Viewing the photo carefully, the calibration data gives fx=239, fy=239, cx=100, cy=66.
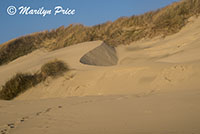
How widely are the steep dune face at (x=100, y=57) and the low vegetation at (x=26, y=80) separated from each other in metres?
1.39

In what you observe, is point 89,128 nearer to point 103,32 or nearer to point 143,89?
point 143,89

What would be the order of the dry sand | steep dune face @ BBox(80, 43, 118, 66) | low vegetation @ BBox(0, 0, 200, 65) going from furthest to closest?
1. low vegetation @ BBox(0, 0, 200, 65)
2. steep dune face @ BBox(80, 43, 118, 66)
3. the dry sand

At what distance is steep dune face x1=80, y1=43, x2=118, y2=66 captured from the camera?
29.5 ft

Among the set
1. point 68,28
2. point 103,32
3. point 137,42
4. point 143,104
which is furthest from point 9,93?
point 68,28

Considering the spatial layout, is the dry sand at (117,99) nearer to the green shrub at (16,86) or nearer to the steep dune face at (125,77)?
the steep dune face at (125,77)

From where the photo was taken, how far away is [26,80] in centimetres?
744

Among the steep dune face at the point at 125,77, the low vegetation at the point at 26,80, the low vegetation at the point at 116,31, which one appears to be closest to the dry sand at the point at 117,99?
the steep dune face at the point at 125,77

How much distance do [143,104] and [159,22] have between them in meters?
9.93

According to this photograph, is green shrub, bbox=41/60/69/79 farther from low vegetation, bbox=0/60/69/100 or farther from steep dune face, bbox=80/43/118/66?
steep dune face, bbox=80/43/118/66

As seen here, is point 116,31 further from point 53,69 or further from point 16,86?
point 16,86

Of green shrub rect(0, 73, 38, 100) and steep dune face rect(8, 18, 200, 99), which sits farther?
green shrub rect(0, 73, 38, 100)

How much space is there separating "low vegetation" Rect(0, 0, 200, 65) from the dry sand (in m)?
1.88

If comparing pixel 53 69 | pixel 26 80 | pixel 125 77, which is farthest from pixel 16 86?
pixel 125 77

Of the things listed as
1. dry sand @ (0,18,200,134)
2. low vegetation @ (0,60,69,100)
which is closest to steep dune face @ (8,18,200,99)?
dry sand @ (0,18,200,134)
